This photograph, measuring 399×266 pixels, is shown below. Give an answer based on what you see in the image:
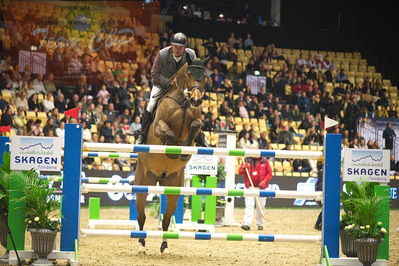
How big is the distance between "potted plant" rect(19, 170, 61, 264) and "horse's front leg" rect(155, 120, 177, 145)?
6.54ft

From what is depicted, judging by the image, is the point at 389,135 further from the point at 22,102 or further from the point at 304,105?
the point at 22,102

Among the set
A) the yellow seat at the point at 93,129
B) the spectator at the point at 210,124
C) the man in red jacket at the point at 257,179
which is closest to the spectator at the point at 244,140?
the spectator at the point at 210,124

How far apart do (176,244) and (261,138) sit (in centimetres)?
911

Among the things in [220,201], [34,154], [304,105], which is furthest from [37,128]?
[304,105]

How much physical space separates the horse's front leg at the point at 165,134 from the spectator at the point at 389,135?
1365 cm

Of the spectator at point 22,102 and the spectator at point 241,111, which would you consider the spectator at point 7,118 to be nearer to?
the spectator at point 22,102

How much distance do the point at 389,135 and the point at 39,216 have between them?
1607 centimetres

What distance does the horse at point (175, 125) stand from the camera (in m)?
7.91

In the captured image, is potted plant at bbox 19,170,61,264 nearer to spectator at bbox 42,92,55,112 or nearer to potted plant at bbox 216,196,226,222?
potted plant at bbox 216,196,226,222

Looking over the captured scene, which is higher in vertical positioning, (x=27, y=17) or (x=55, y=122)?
(x=27, y=17)

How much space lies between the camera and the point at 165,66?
8.63 metres

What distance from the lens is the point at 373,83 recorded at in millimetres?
24688

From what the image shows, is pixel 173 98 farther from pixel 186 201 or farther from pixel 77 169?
pixel 186 201

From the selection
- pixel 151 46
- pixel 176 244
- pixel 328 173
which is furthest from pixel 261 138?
pixel 328 173
